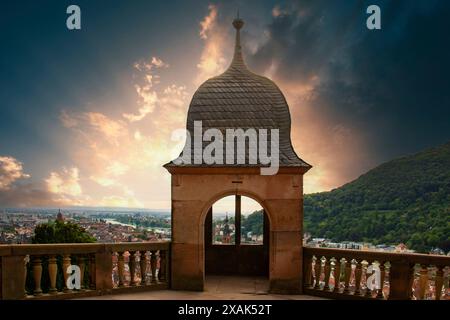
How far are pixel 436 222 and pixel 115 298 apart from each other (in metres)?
15.2

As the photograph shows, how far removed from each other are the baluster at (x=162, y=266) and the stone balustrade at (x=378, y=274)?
283 cm

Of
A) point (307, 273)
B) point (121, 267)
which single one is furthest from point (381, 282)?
point (121, 267)

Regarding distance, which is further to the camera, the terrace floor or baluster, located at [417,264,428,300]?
the terrace floor

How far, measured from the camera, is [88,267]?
800cm

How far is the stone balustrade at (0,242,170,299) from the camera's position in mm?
7000

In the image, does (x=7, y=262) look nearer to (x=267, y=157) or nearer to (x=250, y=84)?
(x=267, y=157)

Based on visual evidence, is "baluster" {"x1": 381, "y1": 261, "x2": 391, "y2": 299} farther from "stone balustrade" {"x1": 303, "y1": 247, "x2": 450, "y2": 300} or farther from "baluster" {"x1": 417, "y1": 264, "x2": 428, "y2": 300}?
"baluster" {"x1": 417, "y1": 264, "x2": 428, "y2": 300}

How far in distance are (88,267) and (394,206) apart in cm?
1722

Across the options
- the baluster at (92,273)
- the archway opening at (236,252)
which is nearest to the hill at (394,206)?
the archway opening at (236,252)

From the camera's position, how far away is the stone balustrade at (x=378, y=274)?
22.6 feet

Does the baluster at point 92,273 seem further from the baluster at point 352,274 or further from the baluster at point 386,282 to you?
the baluster at point 386,282

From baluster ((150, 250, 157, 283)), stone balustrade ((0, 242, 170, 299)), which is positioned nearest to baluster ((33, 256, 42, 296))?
stone balustrade ((0, 242, 170, 299))

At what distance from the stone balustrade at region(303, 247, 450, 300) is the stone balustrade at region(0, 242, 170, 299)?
3.05m
